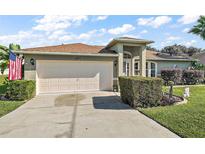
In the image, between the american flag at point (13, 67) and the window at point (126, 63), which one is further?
the window at point (126, 63)

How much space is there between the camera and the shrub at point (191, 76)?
1761 cm

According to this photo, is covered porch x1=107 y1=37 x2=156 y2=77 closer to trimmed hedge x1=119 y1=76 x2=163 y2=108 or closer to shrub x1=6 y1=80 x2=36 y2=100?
trimmed hedge x1=119 y1=76 x2=163 y2=108

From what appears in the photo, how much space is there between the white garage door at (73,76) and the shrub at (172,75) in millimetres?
6858

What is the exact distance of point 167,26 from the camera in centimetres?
1398

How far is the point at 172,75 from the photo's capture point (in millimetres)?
17078

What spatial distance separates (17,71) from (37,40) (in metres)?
14.2

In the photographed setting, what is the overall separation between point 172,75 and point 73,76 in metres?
10.4

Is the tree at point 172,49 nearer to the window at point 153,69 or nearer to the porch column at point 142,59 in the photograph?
the window at point 153,69

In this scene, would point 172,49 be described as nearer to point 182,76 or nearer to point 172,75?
point 182,76

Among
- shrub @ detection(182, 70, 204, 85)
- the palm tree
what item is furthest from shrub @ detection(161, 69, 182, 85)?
the palm tree

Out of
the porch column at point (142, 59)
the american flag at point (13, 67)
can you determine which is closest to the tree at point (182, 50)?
the porch column at point (142, 59)

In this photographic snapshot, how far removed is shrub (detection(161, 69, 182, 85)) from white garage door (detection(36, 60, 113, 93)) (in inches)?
270
